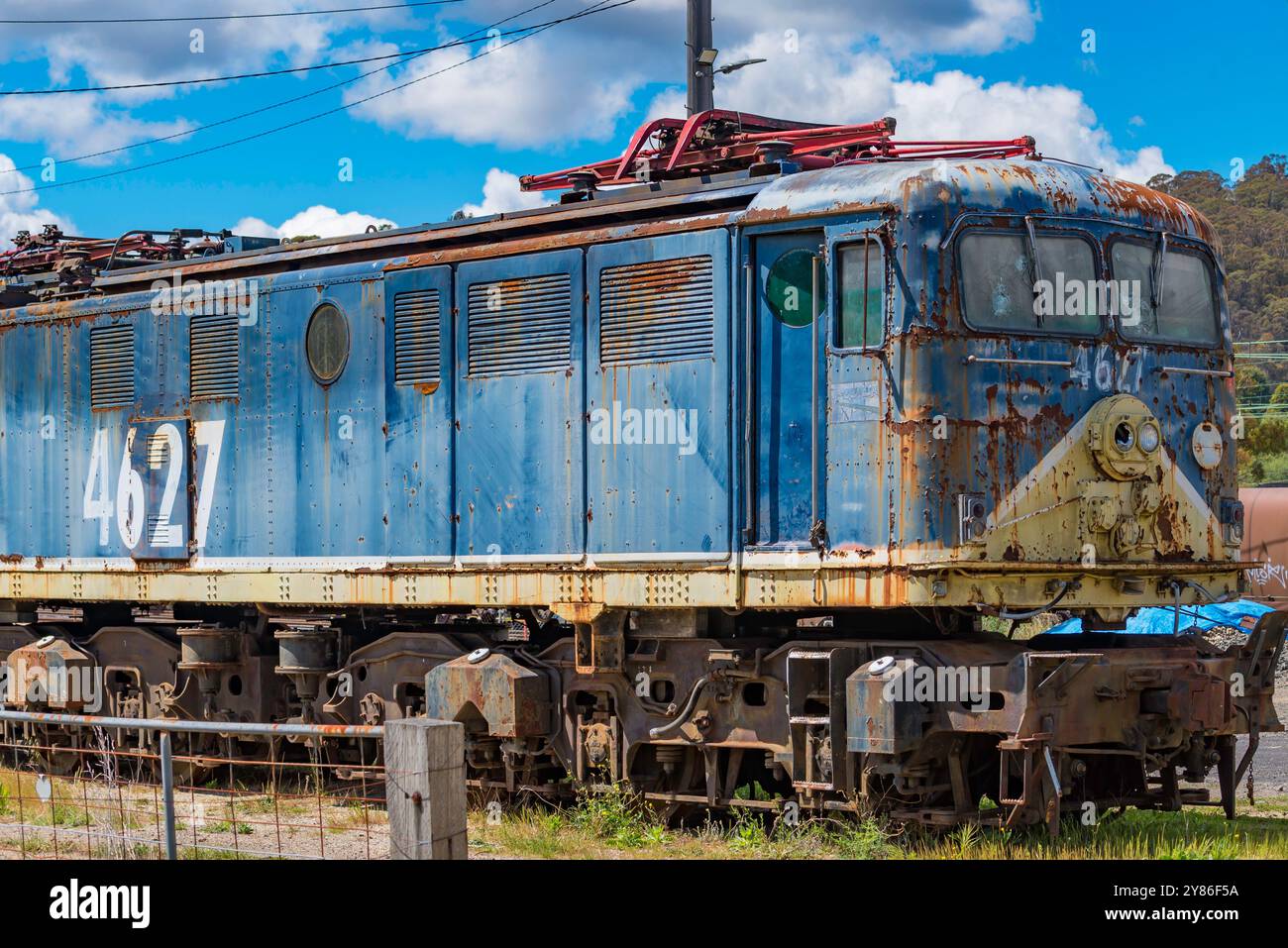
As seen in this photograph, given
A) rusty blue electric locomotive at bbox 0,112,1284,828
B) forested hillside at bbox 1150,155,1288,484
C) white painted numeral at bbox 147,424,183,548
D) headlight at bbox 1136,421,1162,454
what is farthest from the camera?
forested hillside at bbox 1150,155,1288,484

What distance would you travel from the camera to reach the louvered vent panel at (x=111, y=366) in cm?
1535

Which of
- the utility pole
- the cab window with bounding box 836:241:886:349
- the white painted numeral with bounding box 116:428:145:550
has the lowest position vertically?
the white painted numeral with bounding box 116:428:145:550

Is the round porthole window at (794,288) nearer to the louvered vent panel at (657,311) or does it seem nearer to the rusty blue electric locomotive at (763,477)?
the rusty blue electric locomotive at (763,477)

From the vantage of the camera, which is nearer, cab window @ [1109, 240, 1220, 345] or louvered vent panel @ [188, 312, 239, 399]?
cab window @ [1109, 240, 1220, 345]

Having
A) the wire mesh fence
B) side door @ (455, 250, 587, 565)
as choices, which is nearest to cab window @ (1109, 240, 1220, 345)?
side door @ (455, 250, 587, 565)

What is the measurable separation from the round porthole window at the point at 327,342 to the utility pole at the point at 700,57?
23.9 ft

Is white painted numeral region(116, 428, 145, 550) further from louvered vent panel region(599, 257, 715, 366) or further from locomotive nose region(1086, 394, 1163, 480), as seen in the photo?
locomotive nose region(1086, 394, 1163, 480)

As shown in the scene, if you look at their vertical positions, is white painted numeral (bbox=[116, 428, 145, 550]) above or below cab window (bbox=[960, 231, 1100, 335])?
below

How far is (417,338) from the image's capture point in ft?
42.8

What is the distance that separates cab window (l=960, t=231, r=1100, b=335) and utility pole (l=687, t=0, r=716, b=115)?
30.5ft

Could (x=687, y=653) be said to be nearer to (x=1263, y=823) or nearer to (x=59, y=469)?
(x=1263, y=823)

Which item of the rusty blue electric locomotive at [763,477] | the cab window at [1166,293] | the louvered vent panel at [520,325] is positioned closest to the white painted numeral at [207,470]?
the rusty blue electric locomotive at [763,477]

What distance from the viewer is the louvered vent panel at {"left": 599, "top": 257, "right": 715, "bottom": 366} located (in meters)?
11.4

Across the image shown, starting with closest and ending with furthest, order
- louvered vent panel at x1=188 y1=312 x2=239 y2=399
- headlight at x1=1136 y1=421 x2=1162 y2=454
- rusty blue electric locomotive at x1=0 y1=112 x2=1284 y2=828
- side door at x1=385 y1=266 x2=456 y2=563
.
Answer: rusty blue electric locomotive at x1=0 y1=112 x2=1284 y2=828 → headlight at x1=1136 y1=421 x2=1162 y2=454 → side door at x1=385 y1=266 x2=456 y2=563 → louvered vent panel at x1=188 y1=312 x2=239 y2=399
